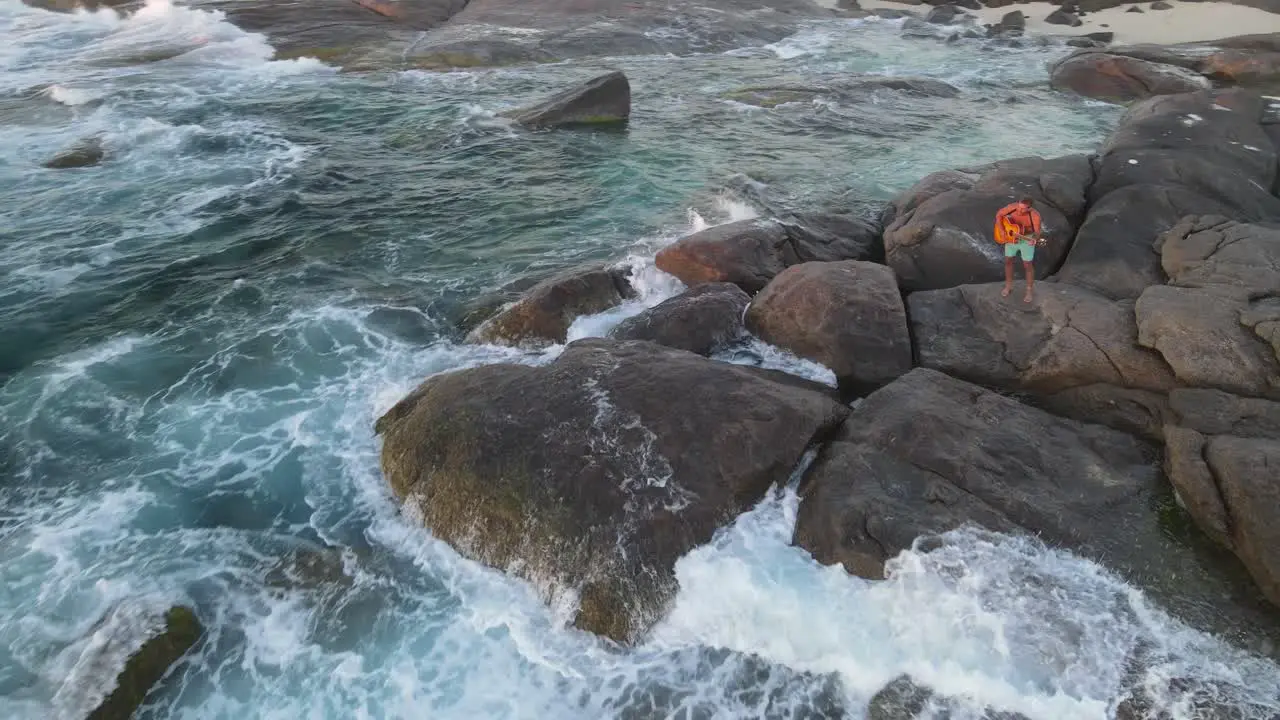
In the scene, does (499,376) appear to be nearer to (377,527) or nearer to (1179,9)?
(377,527)

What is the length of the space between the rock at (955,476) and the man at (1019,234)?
2887 mm

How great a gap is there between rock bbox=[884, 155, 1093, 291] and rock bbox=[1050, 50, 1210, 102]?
15112 millimetres

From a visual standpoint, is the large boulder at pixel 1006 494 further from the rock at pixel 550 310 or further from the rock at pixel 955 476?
the rock at pixel 550 310

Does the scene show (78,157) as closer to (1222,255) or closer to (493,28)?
(493,28)

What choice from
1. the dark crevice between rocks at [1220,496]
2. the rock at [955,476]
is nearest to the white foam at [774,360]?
the rock at [955,476]

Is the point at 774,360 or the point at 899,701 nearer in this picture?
A: the point at 899,701

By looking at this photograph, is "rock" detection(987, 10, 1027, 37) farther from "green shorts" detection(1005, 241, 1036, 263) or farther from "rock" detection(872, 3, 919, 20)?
"green shorts" detection(1005, 241, 1036, 263)

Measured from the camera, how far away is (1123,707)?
7184 millimetres

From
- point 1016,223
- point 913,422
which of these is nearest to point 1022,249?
point 1016,223

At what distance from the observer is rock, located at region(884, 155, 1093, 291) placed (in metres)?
13.9

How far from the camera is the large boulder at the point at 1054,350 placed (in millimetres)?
10375

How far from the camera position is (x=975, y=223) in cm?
1439

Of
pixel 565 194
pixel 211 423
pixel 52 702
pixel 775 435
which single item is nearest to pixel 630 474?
pixel 775 435

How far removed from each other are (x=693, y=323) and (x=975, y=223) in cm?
626
